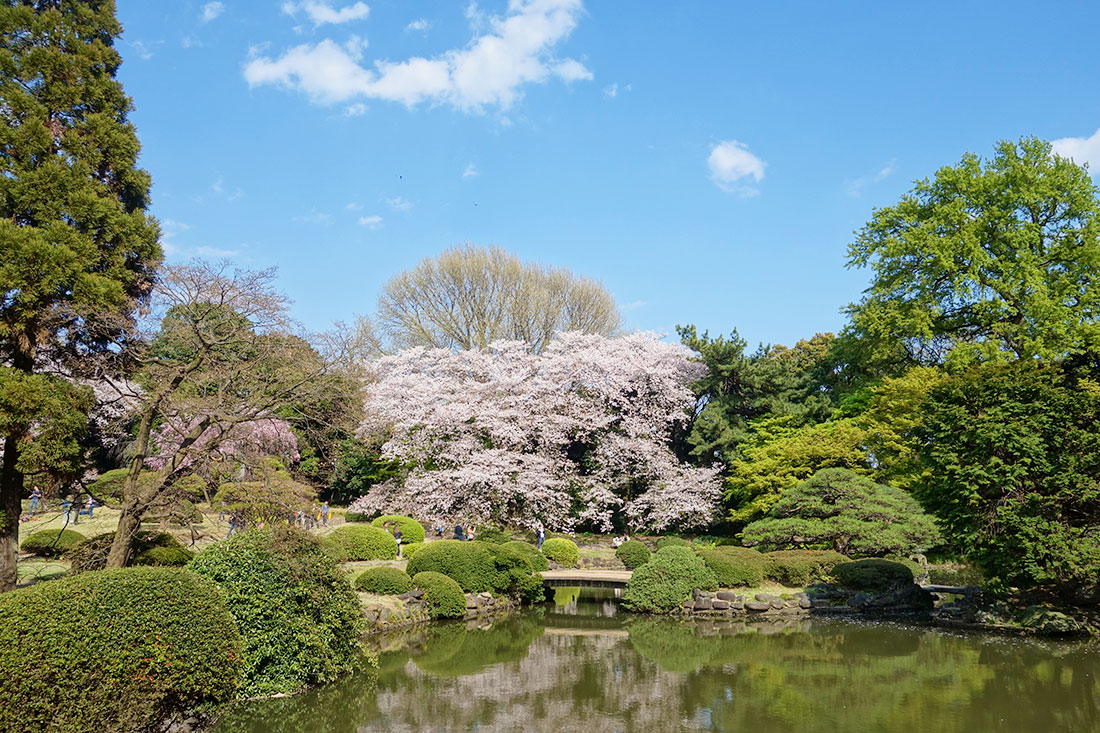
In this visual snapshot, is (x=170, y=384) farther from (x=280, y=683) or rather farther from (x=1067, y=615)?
(x=1067, y=615)

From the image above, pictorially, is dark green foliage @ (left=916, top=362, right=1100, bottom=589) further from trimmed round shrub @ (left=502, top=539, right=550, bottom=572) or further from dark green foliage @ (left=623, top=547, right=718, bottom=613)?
trimmed round shrub @ (left=502, top=539, right=550, bottom=572)

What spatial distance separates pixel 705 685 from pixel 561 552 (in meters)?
13.4

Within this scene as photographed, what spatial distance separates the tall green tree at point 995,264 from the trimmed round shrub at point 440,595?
53.6ft

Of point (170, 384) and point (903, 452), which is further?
point (903, 452)

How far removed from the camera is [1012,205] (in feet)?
72.8

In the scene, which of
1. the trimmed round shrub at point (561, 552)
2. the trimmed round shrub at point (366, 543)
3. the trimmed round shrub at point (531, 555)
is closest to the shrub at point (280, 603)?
the trimmed round shrub at point (366, 543)

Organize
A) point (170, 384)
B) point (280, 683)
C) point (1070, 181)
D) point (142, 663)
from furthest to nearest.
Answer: point (1070, 181) → point (170, 384) → point (280, 683) → point (142, 663)

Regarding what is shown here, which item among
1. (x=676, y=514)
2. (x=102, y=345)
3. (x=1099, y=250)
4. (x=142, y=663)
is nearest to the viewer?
(x=142, y=663)

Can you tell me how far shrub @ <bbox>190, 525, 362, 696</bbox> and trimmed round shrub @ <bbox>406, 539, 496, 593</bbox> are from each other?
21.9 feet

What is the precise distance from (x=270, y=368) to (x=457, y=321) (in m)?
22.2

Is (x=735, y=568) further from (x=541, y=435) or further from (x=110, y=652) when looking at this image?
(x=110, y=652)

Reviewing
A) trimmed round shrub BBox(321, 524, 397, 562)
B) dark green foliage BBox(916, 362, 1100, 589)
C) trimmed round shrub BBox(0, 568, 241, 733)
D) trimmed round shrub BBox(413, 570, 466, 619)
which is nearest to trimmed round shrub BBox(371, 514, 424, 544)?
trimmed round shrub BBox(321, 524, 397, 562)

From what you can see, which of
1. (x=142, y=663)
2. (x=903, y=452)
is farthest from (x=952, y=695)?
(x=903, y=452)

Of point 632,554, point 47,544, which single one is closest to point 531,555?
point 632,554
